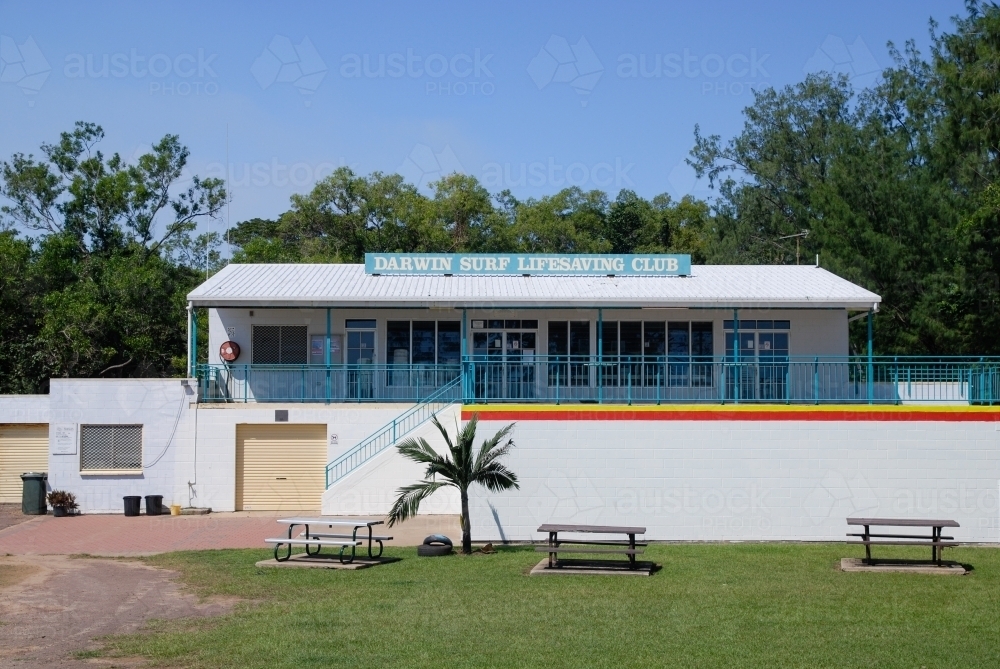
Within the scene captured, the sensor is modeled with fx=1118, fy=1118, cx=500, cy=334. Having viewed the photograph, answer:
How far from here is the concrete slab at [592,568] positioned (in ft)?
51.5

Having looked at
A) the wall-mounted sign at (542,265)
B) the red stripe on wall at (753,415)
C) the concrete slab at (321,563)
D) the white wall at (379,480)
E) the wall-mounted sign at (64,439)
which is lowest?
the concrete slab at (321,563)

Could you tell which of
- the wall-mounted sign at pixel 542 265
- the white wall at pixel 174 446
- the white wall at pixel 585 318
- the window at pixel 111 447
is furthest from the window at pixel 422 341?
the window at pixel 111 447

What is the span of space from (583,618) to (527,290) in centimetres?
1478

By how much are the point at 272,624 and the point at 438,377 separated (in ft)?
44.7

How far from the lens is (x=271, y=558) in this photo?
689 inches

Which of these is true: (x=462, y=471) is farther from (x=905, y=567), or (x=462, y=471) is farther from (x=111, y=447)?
(x=111, y=447)

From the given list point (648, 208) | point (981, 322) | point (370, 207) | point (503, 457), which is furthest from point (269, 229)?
point (503, 457)

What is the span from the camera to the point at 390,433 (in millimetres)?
24250

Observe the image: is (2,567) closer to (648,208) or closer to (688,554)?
(688,554)

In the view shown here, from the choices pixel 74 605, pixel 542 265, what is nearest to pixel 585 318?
pixel 542 265

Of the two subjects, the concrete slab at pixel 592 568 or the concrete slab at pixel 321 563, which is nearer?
the concrete slab at pixel 592 568

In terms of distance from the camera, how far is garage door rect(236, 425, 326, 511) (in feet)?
82.0

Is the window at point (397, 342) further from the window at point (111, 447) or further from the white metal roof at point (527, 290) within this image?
the window at point (111, 447)

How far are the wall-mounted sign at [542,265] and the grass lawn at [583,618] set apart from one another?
1217 centimetres
